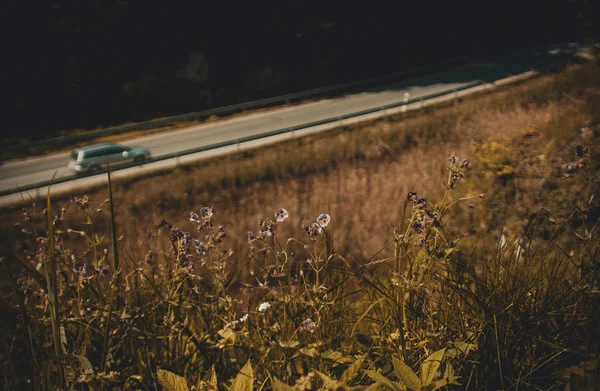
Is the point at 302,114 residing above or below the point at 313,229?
below

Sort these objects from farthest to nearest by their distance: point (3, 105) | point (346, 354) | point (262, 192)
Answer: point (3, 105)
point (262, 192)
point (346, 354)

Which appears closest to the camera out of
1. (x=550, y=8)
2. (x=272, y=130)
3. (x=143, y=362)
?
(x=143, y=362)

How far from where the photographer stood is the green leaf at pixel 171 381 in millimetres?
2303

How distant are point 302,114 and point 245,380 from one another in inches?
851

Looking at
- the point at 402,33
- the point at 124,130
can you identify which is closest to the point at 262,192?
the point at 124,130

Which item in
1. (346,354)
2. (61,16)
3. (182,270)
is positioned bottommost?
(346,354)

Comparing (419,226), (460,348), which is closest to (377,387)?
(460,348)

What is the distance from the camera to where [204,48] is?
2794cm

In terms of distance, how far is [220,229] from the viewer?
3.29 metres

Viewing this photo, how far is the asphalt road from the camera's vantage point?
1902 cm

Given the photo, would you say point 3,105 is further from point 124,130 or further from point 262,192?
point 262,192

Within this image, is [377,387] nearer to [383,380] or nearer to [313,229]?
[383,380]

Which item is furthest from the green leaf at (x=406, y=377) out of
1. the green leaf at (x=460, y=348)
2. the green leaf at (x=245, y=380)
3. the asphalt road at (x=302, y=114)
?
the asphalt road at (x=302, y=114)

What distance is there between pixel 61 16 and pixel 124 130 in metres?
8.10
